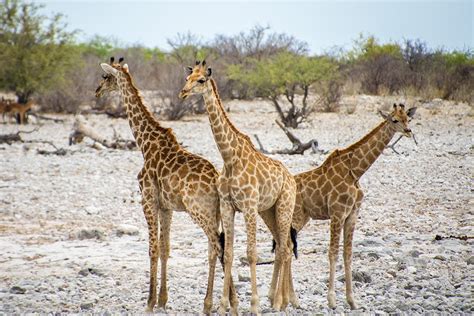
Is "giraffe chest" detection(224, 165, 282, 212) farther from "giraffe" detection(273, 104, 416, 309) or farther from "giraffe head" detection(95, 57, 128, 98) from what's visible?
"giraffe head" detection(95, 57, 128, 98)

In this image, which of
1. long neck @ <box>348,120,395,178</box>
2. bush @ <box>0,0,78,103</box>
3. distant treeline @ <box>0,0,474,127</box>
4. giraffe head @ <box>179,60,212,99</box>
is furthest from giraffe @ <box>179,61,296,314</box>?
bush @ <box>0,0,78,103</box>

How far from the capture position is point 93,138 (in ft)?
62.3

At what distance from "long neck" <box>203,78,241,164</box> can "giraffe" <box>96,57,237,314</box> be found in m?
0.31

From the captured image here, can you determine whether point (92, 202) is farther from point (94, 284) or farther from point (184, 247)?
point (94, 284)

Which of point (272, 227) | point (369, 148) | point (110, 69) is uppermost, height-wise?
point (110, 69)

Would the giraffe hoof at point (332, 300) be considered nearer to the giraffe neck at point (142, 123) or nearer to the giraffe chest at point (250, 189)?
the giraffe chest at point (250, 189)

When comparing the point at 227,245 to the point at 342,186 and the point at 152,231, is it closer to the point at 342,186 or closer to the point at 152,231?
the point at 152,231

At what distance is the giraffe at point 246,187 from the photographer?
6.60 m

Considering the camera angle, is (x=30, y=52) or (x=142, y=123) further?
(x=30, y=52)

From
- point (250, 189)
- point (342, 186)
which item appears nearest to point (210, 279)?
point (250, 189)

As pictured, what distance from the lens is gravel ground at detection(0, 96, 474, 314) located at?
24.8 ft

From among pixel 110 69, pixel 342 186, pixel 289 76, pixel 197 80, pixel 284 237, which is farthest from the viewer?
pixel 289 76

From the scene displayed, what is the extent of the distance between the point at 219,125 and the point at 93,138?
1268 cm

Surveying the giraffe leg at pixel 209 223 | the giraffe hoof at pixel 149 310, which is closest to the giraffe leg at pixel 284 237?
the giraffe leg at pixel 209 223
